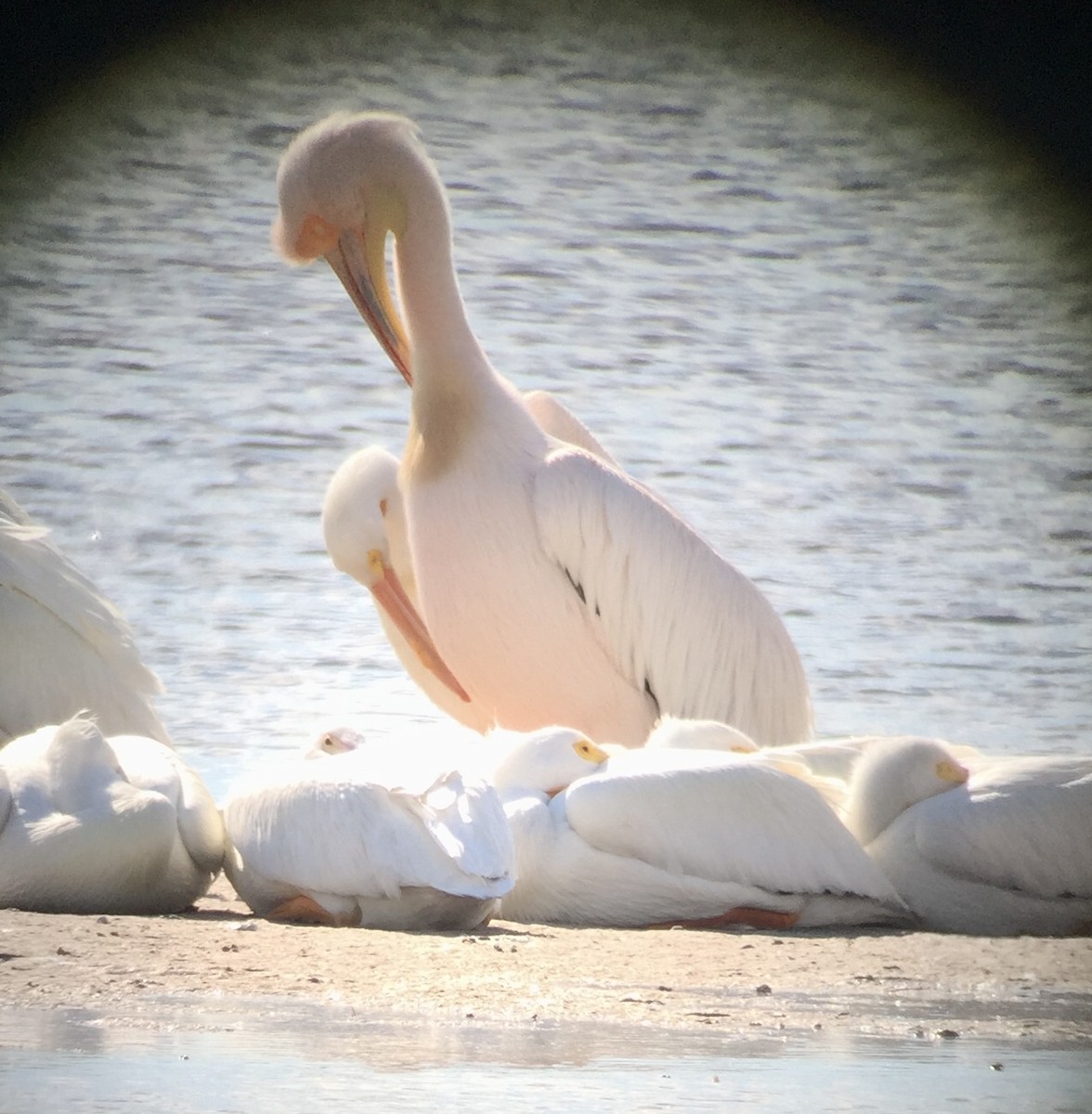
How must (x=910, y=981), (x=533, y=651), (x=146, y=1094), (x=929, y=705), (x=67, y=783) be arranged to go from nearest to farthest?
(x=146, y=1094) < (x=910, y=981) < (x=67, y=783) < (x=533, y=651) < (x=929, y=705)

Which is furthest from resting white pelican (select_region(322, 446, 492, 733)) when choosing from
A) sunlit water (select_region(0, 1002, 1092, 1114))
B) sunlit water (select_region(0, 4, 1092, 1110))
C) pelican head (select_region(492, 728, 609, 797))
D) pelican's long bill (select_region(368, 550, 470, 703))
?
sunlit water (select_region(0, 1002, 1092, 1114))

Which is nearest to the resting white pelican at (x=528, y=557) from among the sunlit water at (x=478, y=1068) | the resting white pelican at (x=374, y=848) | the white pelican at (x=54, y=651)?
the white pelican at (x=54, y=651)

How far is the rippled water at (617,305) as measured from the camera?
6.83 meters

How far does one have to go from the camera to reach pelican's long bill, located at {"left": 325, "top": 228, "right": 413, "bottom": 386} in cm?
503

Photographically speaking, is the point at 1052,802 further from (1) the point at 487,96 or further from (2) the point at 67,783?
(1) the point at 487,96

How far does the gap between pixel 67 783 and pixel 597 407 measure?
4.39 m

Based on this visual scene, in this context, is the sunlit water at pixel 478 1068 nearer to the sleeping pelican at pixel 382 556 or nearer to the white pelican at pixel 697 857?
the white pelican at pixel 697 857

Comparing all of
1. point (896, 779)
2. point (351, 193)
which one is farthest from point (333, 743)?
point (351, 193)

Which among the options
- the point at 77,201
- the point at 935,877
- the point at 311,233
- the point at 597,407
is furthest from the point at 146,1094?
the point at 77,201

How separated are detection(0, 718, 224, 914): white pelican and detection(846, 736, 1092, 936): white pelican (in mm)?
1258

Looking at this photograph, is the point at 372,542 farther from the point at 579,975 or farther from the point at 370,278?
the point at 579,975

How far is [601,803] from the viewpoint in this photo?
3.48m

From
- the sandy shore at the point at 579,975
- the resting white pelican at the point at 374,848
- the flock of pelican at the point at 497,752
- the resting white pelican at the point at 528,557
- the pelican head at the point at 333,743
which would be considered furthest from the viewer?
the resting white pelican at the point at 528,557

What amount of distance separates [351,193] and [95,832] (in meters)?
2.17
